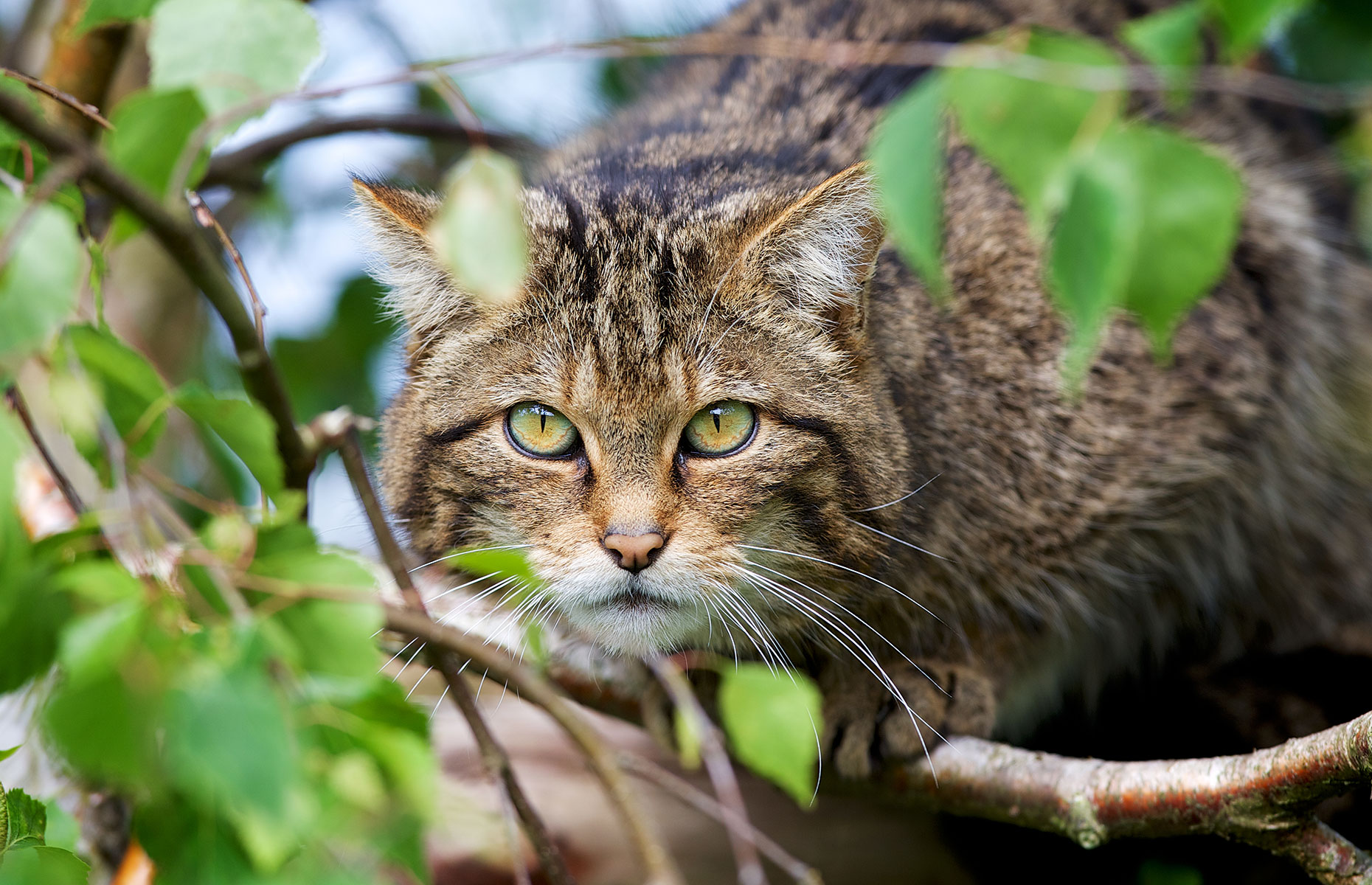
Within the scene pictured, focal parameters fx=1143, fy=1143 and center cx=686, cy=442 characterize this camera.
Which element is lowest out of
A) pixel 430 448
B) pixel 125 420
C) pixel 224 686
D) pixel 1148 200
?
pixel 430 448

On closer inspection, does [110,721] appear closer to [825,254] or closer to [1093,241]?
[1093,241]

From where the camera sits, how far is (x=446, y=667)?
157 centimetres

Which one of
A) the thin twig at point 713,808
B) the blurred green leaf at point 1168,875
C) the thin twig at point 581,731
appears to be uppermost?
the thin twig at point 581,731

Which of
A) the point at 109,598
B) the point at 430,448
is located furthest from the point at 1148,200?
the point at 430,448

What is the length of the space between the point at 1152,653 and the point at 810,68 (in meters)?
1.87

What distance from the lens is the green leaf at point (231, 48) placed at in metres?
1.26

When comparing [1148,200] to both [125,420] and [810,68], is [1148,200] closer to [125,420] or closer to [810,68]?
[125,420]

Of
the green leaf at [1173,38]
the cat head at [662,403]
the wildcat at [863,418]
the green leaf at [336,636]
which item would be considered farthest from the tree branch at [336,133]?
the green leaf at [336,636]

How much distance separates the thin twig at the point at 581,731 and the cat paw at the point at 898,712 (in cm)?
120

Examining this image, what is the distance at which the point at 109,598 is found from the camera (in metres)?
1.09

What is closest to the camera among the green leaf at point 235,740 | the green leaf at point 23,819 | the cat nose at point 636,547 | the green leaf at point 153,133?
the green leaf at point 235,740

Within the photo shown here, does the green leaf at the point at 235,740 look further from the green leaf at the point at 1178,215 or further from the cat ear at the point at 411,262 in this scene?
the cat ear at the point at 411,262

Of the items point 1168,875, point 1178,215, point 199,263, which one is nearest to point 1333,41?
point 1168,875

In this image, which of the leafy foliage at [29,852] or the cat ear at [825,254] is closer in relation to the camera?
the leafy foliage at [29,852]
